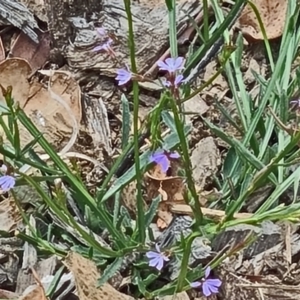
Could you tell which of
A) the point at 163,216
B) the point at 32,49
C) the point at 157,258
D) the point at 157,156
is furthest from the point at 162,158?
the point at 32,49

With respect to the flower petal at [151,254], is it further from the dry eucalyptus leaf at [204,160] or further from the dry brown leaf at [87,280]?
the dry eucalyptus leaf at [204,160]

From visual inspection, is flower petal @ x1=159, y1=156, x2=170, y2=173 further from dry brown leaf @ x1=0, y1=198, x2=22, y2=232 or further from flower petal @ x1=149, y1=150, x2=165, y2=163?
dry brown leaf @ x1=0, y1=198, x2=22, y2=232

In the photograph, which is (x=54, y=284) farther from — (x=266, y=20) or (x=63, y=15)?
Result: (x=266, y=20)

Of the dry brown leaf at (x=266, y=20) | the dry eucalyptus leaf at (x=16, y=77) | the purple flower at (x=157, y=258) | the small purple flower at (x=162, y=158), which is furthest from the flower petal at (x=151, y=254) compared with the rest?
the dry brown leaf at (x=266, y=20)

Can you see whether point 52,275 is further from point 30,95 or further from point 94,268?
point 30,95

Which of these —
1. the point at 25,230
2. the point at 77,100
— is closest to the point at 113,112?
the point at 77,100

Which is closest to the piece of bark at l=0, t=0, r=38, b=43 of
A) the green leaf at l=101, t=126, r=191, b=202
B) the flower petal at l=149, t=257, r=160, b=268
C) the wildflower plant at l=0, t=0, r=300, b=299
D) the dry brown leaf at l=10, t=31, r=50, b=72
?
the dry brown leaf at l=10, t=31, r=50, b=72
